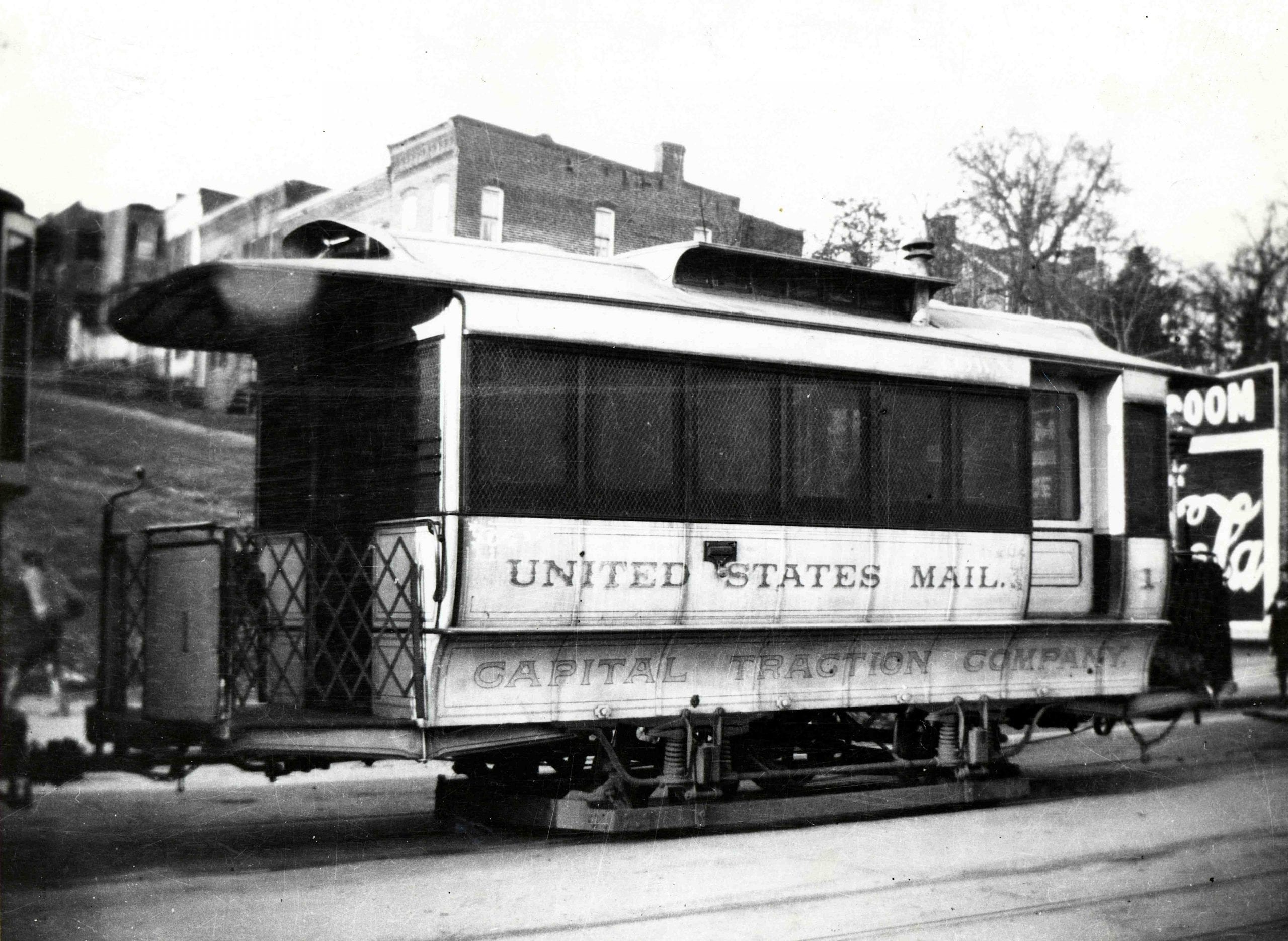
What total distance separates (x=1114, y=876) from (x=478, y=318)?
4591 millimetres

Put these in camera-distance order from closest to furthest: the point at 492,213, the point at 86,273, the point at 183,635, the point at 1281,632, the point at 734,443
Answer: the point at 86,273
the point at 183,635
the point at 734,443
the point at 492,213
the point at 1281,632

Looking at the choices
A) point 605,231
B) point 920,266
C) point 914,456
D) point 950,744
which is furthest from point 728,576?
point 920,266

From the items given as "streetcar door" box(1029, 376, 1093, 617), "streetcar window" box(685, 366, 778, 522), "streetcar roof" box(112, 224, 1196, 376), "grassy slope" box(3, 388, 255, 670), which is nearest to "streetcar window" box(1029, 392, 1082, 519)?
"streetcar door" box(1029, 376, 1093, 617)

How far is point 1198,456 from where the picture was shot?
10617 millimetres


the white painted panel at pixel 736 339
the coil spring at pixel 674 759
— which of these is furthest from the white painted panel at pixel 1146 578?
the coil spring at pixel 674 759

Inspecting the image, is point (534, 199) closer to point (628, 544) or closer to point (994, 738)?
point (628, 544)

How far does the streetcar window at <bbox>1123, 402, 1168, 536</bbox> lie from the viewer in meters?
9.45

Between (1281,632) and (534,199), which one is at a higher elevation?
(534,199)

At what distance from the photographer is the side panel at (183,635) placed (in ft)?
20.0

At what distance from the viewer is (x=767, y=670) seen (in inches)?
301

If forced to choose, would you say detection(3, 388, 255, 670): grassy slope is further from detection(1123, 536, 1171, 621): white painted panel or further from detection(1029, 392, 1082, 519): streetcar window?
detection(1123, 536, 1171, 621): white painted panel

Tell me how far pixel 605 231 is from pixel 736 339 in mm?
1518

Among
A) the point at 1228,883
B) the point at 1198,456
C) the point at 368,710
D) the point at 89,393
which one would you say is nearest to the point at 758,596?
the point at 368,710

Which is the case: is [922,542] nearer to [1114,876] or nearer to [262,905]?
[1114,876]
